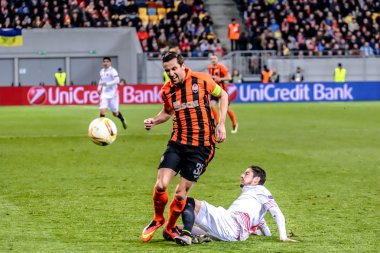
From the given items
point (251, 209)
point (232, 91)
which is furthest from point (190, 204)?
point (232, 91)

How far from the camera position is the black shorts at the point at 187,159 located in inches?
385

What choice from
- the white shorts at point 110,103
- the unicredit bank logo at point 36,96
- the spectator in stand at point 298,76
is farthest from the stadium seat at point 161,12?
the white shorts at point 110,103

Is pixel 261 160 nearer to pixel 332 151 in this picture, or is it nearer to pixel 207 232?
pixel 332 151

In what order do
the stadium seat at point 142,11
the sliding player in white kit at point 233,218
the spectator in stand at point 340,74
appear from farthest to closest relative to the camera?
the stadium seat at point 142,11
the spectator in stand at point 340,74
the sliding player in white kit at point 233,218

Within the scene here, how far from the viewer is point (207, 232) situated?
32.2 feet

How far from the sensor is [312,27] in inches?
2018

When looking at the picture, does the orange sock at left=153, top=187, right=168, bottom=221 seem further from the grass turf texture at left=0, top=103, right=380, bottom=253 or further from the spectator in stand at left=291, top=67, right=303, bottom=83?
the spectator in stand at left=291, top=67, right=303, bottom=83

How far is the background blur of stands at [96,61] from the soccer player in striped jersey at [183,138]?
128ft

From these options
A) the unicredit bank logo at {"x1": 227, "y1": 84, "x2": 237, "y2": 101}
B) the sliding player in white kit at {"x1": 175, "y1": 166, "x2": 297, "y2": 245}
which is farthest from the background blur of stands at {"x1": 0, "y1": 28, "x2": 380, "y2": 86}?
the sliding player in white kit at {"x1": 175, "y1": 166, "x2": 297, "y2": 245}

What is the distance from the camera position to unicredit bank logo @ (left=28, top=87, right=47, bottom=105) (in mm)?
46156

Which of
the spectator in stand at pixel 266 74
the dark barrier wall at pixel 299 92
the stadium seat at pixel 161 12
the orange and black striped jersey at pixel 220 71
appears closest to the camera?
the orange and black striped jersey at pixel 220 71

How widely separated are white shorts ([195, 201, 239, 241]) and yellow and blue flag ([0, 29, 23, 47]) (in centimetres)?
4044

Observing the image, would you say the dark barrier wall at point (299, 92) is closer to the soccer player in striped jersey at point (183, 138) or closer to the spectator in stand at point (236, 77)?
the spectator in stand at point (236, 77)

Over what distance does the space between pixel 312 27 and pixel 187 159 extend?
4232cm
